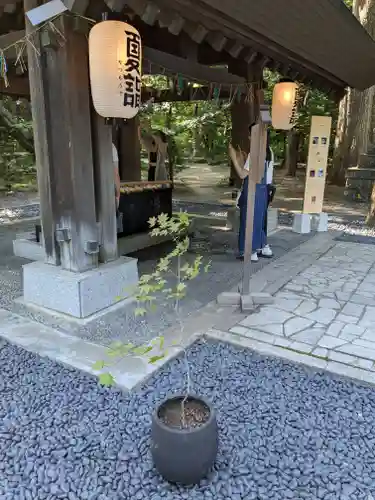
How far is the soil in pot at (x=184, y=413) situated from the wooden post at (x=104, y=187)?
2159mm

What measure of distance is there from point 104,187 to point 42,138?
695 millimetres

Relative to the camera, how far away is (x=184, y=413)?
2.06 metres

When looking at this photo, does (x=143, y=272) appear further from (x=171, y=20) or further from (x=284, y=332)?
(x=171, y=20)

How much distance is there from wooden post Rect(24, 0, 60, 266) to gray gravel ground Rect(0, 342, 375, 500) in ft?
3.96

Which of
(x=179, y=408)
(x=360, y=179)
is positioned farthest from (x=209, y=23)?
(x=360, y=179)

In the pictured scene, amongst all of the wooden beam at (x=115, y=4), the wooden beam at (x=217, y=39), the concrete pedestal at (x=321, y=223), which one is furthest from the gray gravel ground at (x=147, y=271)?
the wooden beam at (x=217, y=39)

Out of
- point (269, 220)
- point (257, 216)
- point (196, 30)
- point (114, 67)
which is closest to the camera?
point (114, 67)

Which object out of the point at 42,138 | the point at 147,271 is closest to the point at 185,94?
the point at 147,271

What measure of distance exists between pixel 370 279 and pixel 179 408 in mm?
3582

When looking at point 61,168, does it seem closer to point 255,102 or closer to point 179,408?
point 179,408

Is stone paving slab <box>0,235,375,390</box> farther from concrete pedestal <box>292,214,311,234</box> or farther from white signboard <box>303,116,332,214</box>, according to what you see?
white signboard <box>303,116,332,214</box>

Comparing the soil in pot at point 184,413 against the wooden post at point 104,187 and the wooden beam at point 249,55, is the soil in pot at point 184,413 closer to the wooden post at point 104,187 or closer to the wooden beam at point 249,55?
→ the wooden post at point 104,187

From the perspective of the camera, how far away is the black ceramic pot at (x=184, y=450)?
6.10ft

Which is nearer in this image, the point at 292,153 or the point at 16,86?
the point at 16,86
